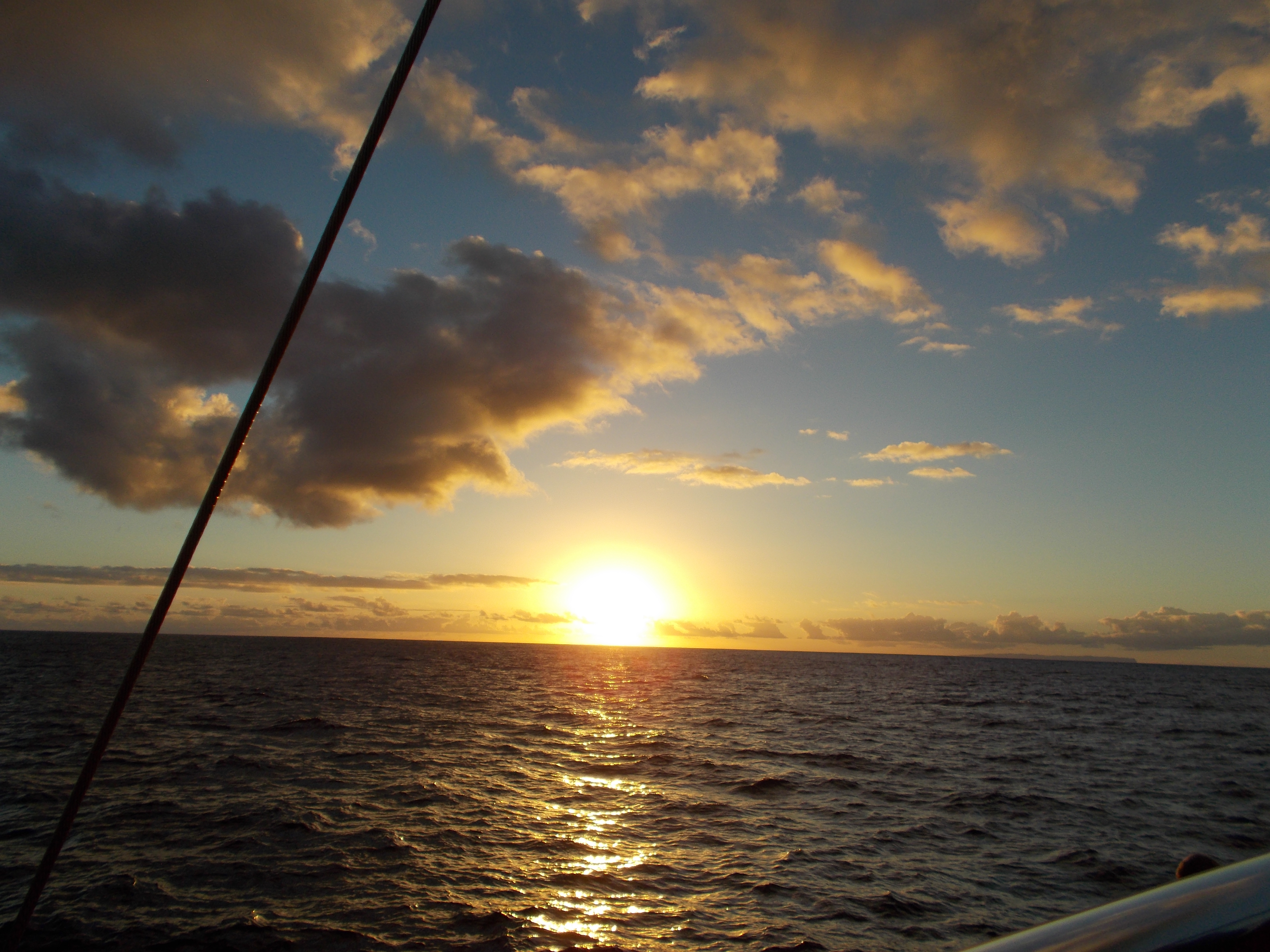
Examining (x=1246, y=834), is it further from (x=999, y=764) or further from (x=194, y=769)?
(x=194, y=769)

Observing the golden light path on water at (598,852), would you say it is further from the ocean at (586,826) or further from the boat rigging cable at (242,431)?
the boat rigging cable at (242,431)

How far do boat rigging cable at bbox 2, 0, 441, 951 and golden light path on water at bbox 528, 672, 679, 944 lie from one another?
9.29 m

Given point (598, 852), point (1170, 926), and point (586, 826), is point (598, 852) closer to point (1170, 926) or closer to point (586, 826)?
point (586, 826)

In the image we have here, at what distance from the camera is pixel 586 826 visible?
50.2 feet

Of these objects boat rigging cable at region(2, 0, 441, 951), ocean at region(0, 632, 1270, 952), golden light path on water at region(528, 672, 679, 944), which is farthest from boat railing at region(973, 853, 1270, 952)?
golden light path on water at region(528, 672, 679, 944)

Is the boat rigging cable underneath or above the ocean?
above

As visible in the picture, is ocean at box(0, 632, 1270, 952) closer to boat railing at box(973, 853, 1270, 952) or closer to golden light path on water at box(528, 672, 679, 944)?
golden light path on water at box(528, 672, 679, 944)

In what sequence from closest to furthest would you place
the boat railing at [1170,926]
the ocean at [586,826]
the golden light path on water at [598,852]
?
the boat railing at [1170,926]
the ocean at [586,826]
the golden light path on water at [598,852]

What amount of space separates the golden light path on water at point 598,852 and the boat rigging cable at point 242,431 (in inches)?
366

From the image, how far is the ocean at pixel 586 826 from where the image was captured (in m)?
10.3

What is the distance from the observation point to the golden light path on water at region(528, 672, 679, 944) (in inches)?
414

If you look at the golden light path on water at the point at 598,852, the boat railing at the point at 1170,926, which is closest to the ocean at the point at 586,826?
the golden light path on water at the point at 598,852

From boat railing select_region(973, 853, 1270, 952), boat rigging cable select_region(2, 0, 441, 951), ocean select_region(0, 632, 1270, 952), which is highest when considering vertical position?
boat rigging cable select_region(2, 0, 441, 951)

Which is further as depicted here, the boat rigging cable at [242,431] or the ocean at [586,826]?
the ocean at [586,826]
